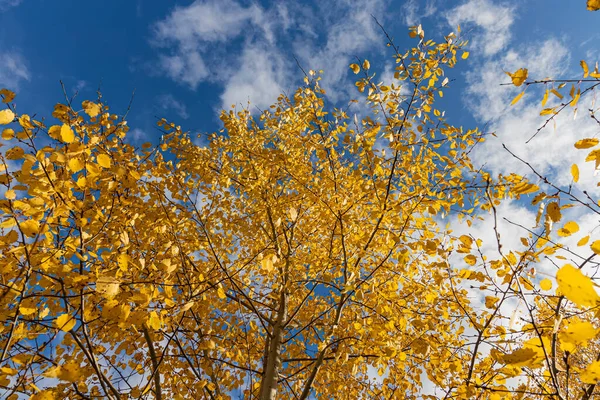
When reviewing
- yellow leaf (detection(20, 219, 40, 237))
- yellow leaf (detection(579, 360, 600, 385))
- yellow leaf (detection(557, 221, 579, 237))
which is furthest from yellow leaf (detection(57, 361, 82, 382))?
yellow leaf (detection(557, 221, 579, 237))

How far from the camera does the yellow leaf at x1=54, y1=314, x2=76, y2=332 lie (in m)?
1.48

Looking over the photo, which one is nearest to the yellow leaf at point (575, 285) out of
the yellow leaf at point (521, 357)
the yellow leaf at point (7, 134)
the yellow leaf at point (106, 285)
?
A: the yellow leaf at point (521, 357)

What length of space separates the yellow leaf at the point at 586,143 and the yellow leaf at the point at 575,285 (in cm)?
77

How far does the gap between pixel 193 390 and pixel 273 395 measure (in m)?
0.94

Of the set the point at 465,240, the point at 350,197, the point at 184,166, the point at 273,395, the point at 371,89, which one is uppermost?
the point at 184,166

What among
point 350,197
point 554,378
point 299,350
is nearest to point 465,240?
point 554,378

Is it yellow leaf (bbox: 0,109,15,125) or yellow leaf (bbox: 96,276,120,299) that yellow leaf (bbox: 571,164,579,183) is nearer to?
yellow leaf (bbox: 96,276,120,299)

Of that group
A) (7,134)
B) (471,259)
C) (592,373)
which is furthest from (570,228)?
(7,134)

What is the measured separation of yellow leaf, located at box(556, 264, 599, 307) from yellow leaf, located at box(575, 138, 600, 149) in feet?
2.53

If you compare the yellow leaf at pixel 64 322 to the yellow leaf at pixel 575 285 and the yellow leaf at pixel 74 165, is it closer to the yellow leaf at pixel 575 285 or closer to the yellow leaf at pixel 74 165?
the yellow leaf at pixel 74 165

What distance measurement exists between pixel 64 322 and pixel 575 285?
1949mm

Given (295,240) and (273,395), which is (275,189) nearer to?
(295,240)

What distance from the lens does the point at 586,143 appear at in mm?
1341

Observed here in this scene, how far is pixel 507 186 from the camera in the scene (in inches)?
124
